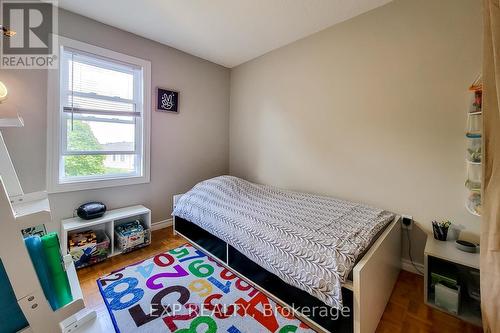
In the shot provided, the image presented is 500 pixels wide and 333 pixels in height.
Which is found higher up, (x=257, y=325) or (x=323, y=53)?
(x=323, y=53)

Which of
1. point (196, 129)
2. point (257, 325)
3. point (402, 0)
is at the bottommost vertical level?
point (257, 325)

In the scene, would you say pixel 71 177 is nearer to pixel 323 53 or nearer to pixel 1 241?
pixel 1 241

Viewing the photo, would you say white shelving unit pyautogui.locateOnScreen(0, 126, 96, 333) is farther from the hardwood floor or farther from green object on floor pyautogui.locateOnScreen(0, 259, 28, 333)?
the hardwood floor

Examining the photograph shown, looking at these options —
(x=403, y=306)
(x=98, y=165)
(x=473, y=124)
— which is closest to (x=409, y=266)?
(x=403, y=306)

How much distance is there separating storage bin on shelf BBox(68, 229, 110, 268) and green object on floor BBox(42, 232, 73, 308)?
59.1 inches

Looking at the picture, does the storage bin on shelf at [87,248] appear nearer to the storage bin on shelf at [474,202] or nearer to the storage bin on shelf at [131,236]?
the storage bin on shelf at [131,236]

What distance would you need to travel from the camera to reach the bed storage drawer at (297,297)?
3.92ft

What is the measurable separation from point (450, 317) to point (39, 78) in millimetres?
3974

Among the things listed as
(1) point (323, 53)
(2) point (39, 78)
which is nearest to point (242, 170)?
(1) point (323, 53)

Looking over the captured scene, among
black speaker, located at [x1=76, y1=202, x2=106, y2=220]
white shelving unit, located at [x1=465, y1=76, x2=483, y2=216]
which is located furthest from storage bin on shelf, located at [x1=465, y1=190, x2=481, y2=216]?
black speaker, located at [x1=76, y1=202, x2=106, y2=220]

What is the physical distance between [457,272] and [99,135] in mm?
3763

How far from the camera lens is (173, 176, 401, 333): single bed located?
3.92 ft

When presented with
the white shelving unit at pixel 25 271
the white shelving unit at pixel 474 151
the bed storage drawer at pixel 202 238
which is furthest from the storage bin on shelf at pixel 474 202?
the white shelving unit at pixel 25 271

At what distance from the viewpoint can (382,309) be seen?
4.91ft
